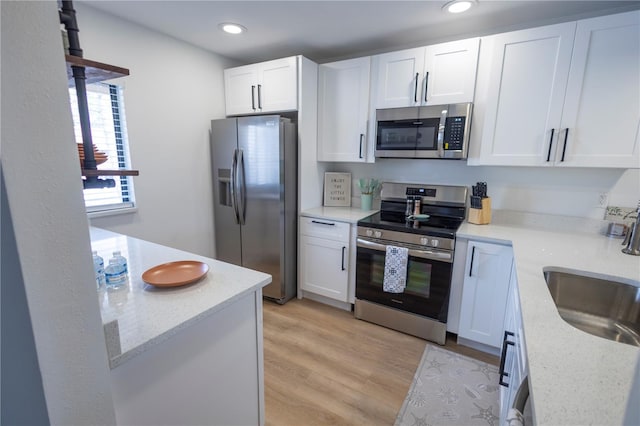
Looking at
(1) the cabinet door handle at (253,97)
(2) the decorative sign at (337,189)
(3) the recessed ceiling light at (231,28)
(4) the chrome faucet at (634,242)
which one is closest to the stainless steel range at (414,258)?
(2) the decorative sign at (337,189)

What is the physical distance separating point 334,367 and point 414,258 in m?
0.98

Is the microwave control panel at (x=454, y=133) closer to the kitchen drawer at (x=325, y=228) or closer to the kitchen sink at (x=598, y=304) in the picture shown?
the kitchen drawer at (x=325, y=228)

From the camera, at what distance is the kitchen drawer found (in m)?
2.59

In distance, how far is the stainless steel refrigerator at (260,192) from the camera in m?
2.61

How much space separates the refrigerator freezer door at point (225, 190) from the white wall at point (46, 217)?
2294 mm

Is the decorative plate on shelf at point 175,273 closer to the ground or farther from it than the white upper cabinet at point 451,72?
closer to the ground

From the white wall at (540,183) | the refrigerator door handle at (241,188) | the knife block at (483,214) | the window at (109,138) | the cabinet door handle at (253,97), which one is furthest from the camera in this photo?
the cabinet door handle at (253,97)

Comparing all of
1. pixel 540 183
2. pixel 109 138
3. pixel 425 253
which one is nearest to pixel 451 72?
pixel 540 183

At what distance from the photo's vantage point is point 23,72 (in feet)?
1.55

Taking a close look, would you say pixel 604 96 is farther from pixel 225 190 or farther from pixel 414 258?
pixel 225 190

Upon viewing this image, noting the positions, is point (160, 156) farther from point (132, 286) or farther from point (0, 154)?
point (0, 154)

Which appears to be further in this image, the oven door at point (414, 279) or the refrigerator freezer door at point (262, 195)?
the refrigerator freezer door at point (262, 195)

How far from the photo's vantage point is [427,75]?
7.52ft

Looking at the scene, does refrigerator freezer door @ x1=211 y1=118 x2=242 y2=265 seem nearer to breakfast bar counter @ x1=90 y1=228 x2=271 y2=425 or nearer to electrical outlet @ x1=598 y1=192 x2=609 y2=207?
breakfast bar counter @ x1=90 y1=228 x2=271 y2=425
